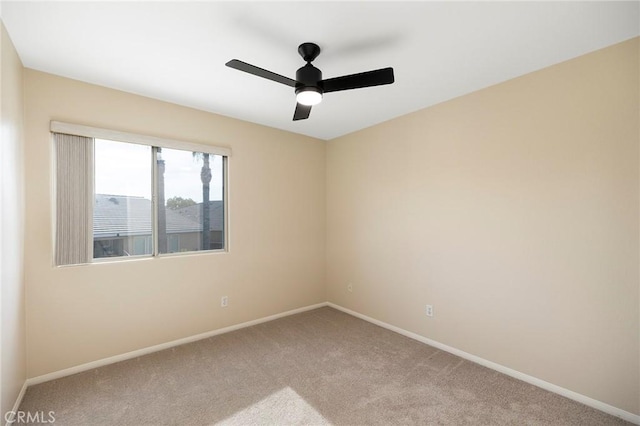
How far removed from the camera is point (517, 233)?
8.29 feet

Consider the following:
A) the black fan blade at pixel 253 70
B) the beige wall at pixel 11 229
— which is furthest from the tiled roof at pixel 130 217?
the black fan blade at pixel 253 70

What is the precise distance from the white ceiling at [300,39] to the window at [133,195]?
0.58 m

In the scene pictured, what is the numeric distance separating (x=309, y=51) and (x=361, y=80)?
17.5 inches

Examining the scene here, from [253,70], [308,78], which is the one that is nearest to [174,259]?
[253,70]

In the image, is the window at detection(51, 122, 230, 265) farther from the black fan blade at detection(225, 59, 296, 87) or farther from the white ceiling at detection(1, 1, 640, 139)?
Result: the black fan blade at detection(225, 59, 296, 87)

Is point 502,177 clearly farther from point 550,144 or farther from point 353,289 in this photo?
point 353,289

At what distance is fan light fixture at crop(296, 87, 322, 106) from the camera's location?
6.72ft

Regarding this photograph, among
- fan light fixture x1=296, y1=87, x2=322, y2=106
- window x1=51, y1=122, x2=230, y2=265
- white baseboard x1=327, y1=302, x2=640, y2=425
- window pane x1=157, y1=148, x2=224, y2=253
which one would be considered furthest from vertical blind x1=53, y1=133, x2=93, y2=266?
white baseboard x1=327, y1=302, x2=640, y2=425

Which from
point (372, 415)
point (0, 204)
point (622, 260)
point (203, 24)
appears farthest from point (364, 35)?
point (372, 415)

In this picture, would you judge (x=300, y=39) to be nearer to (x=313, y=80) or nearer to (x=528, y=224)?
(x=313, y=80)

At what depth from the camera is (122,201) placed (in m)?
2.88

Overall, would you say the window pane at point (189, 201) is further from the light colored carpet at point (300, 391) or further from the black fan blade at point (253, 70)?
the black fan blade at point (253, 70)

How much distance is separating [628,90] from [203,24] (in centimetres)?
289

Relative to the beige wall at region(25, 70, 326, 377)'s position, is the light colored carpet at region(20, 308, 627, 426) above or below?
below
